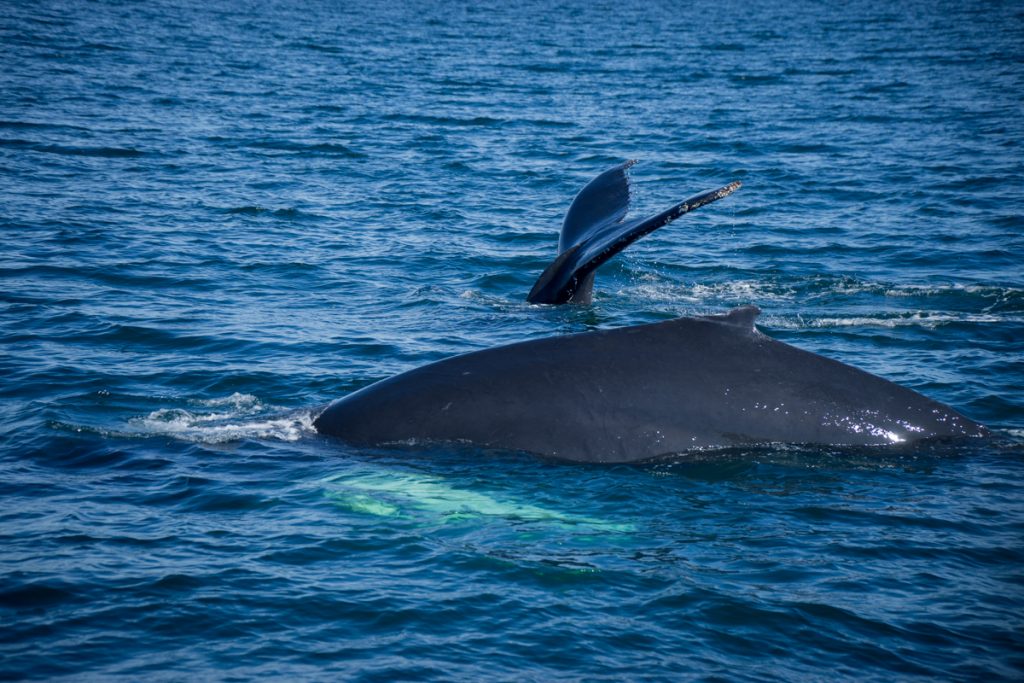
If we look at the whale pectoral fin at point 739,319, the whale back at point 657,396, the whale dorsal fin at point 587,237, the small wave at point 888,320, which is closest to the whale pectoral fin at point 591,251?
the whale dorsal fin at point 587,237

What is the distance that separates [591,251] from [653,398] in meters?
3.03

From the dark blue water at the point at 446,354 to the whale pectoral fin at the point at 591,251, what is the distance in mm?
338

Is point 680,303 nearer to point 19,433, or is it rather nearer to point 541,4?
point 19,433

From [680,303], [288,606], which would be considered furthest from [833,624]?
[680,303]

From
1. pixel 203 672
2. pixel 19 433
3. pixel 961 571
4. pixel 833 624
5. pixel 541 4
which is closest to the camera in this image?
pixel 203 672

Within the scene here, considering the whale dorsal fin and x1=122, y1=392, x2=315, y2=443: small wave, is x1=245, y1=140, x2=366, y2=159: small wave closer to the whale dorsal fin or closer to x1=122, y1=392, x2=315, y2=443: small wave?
the whale dorsal fin

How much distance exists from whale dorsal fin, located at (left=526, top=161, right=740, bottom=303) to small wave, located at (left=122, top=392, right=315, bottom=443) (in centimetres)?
307

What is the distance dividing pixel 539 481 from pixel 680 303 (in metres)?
6.89

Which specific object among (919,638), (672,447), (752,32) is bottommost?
(919,638)

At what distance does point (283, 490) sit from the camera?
28.7 feet

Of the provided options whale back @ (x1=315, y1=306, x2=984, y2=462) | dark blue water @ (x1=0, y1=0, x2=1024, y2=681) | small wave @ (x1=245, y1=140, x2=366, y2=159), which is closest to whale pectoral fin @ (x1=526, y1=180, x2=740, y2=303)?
dark blue water @ (x1=0, y1=0, x2=1024, y2=681)

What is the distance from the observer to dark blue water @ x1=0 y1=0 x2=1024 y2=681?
6969 millimetres

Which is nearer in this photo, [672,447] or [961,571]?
[961,571]

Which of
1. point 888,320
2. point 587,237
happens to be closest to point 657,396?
point 587,237
